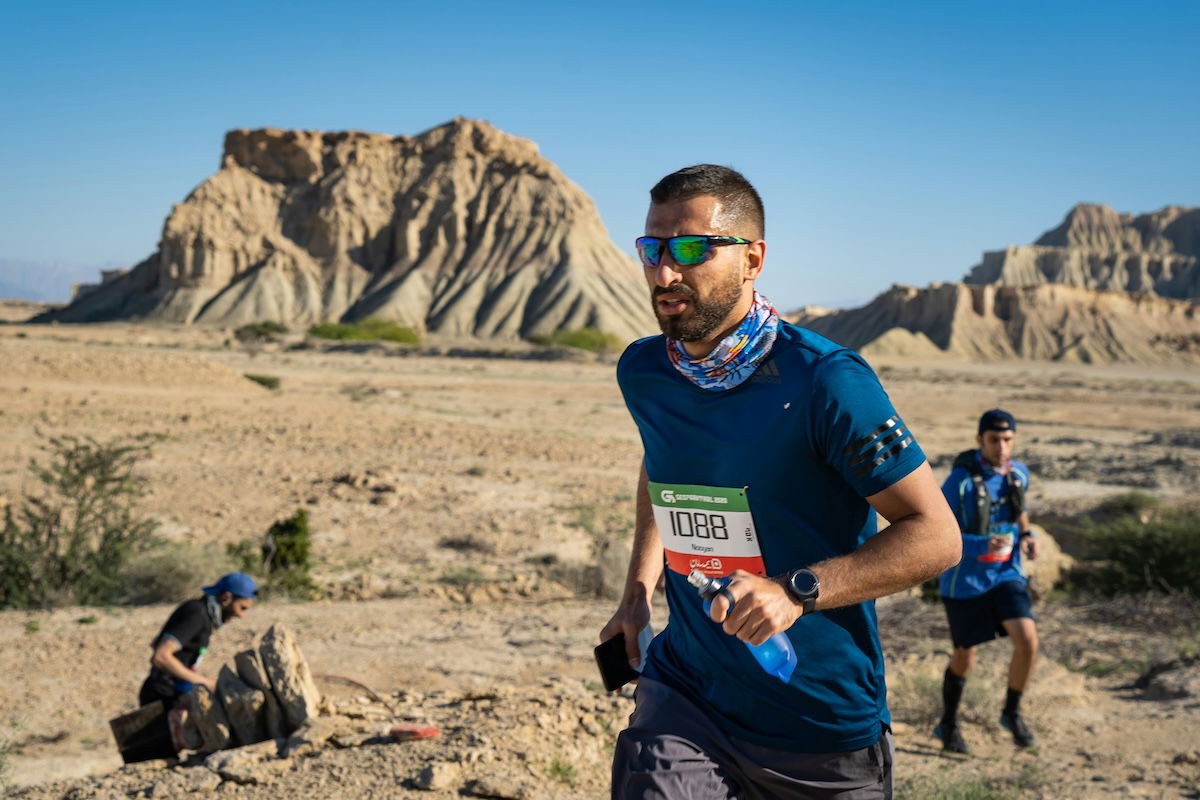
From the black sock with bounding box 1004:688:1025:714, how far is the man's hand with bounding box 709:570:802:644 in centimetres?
475

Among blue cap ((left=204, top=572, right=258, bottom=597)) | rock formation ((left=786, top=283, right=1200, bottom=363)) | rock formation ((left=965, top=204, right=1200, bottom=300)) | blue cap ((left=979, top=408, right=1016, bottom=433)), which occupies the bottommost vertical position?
blue cap ((left=204, top=572, right=258, bottom=597))

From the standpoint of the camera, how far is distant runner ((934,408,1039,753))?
224 inches

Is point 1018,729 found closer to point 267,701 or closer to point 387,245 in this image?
point 267,701

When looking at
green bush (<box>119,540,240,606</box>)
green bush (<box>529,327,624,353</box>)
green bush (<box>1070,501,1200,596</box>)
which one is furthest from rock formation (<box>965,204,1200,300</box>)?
green bush (<box>119,540,240,606</box>)

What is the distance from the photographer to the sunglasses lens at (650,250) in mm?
2340

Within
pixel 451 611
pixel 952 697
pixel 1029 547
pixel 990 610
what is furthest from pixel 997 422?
pixel 451 611

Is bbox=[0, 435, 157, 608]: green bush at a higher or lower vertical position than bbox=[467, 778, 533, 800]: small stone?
lower

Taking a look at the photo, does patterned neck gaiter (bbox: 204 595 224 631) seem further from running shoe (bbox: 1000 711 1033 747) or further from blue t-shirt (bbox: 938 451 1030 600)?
running shoe (bbox: 1000 711 1033 747)

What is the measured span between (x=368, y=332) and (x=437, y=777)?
7163 centimetres

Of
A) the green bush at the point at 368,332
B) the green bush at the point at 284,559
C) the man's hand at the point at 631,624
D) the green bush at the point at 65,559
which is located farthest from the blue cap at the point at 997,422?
the green bush at the point at 368,332

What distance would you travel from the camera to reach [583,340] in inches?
2945

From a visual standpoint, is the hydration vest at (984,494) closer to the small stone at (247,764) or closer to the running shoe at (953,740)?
the running shoe at (953,740)

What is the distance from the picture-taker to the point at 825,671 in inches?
87.8

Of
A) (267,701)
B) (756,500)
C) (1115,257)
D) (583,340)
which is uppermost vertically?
(1115,257)
